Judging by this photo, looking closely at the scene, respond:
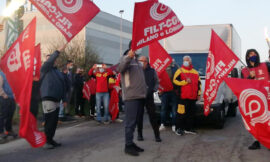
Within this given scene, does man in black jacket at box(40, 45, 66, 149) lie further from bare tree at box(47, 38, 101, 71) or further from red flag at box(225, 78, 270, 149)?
bare tree at box(47, 38, 101, 71)

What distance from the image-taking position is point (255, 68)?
21.5ft

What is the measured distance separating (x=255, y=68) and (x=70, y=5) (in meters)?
3.65

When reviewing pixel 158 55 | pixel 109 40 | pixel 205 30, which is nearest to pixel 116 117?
pixel 158 55

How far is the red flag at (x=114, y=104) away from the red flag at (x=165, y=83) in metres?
2.42

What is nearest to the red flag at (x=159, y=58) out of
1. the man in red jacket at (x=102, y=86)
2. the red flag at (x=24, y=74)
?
the man in red jacket at (x=102, y=86)

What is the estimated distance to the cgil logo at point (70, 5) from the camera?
19.4 feet

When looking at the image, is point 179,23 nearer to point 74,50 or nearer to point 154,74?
point 154,74

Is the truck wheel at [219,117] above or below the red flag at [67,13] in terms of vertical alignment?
below

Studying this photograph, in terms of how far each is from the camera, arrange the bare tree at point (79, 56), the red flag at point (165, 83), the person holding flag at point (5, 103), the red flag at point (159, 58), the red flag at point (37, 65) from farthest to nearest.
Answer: the bare tree at point (79, 56), the red flag at point (165, 83), the red flag at point (159, 58), the person holding flag at point (5, 103), the red flag at point (37, 65)

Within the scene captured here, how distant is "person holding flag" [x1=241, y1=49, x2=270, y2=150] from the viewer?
252 inches

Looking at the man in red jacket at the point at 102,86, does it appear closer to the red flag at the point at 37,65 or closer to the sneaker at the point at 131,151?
the red flag at the point at 37,65

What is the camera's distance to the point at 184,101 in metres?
8.02

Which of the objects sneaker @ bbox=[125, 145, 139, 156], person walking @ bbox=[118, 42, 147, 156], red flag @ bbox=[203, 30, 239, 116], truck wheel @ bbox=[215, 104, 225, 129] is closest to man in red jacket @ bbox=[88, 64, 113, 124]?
truck wheel @ bbox=[215, 104, 225, 129]

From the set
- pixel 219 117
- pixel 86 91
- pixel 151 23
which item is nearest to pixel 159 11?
pixel 151 23
